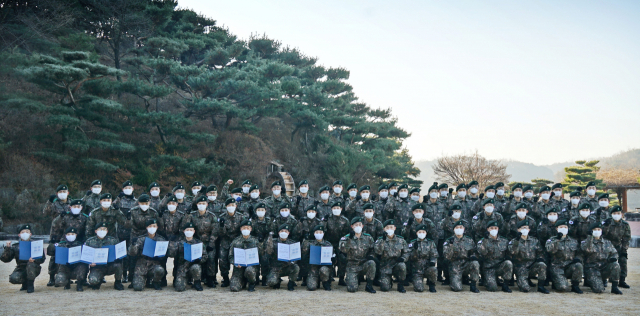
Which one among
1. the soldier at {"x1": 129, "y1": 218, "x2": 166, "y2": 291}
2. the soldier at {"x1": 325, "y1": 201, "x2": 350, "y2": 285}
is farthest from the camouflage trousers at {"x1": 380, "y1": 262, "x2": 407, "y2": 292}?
the soldier at {"x1": 129, "y1": 218, "x2": 166, "y2": 291}

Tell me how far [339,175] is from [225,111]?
8193 mm

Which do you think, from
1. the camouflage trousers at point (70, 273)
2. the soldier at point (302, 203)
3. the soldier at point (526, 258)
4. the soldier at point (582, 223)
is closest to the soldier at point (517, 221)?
the soldier at point (526, 258)

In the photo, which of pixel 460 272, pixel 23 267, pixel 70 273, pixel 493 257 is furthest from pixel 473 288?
pixel 23 267

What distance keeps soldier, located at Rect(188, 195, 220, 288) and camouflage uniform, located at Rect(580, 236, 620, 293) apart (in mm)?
6904

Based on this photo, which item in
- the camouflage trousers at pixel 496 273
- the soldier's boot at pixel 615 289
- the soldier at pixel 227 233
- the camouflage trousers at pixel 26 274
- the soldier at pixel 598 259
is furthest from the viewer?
the soldier at pixel 227 233

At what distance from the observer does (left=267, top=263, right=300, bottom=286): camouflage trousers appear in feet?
27.2

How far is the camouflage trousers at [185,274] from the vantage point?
8.05m

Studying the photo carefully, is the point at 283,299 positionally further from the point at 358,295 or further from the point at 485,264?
the point at 485,264

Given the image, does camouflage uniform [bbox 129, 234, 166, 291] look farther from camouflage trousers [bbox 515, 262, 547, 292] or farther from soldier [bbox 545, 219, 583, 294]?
soldier [bbox 545, 219, 583, 294]

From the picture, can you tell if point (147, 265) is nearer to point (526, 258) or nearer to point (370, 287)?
point (370, 287)

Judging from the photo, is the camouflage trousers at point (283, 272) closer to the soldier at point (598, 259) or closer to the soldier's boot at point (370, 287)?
the soldier's boot at point (370, 287)

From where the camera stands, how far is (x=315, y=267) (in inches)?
331

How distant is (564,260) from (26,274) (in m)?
9.64

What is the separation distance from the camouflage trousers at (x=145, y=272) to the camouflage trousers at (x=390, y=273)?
3.99 metres
